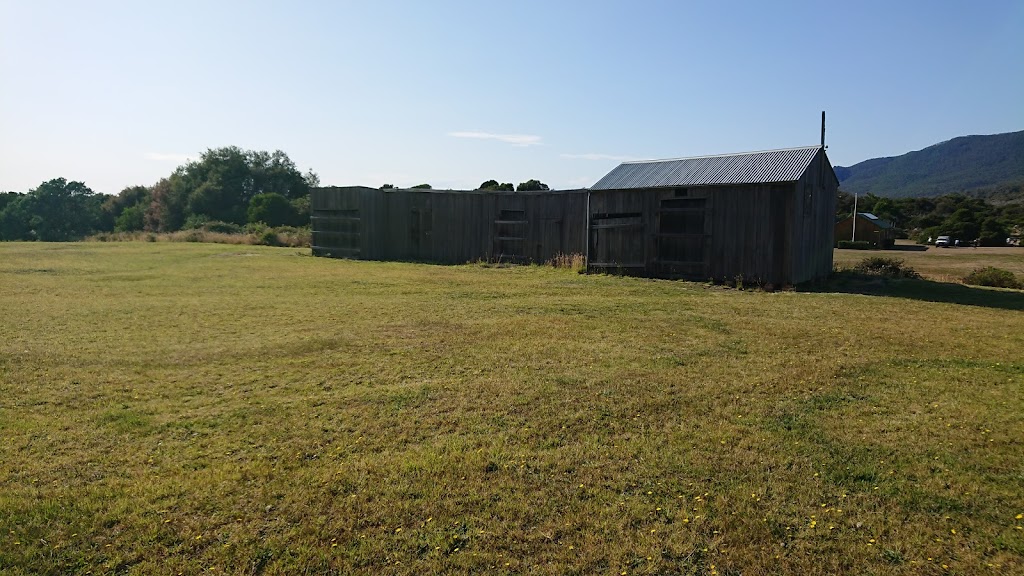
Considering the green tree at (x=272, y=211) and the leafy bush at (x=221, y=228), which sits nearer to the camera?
the leafy bush at (x=221, y=228)

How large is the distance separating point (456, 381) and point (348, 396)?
118cm

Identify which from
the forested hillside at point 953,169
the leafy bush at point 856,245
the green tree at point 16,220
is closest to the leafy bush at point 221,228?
the green tree at point 16,220

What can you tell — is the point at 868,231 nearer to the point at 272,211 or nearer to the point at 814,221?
the point at 814,221

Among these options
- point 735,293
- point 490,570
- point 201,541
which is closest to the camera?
point 490,570

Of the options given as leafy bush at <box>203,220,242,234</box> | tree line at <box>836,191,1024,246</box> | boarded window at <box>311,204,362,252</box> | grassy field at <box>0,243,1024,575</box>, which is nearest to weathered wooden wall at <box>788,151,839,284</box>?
grassy field at <box>0,243,1024,575</box>

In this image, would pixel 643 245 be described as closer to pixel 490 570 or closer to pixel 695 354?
pixel 695 354

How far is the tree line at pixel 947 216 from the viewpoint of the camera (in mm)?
58531

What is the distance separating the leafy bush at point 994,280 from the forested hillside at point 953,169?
448ft

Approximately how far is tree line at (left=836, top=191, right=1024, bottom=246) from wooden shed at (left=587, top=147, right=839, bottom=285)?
3861 centimetres

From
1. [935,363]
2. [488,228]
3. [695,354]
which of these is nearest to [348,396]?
[695,354]

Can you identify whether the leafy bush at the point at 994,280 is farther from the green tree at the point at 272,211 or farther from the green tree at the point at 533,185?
the green tree at the point at 272,211

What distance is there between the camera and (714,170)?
58.9ft

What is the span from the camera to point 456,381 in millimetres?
6848

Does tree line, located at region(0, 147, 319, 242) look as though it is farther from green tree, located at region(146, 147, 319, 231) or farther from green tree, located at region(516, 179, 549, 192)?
green tree, located at region(516, 179, 549, 192)
